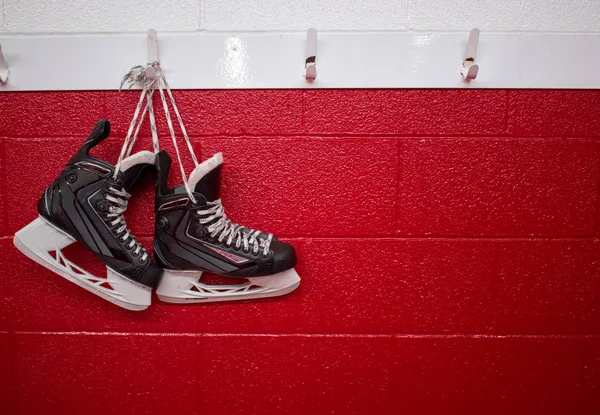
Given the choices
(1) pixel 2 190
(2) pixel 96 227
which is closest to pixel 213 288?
(2) pixel 96 227

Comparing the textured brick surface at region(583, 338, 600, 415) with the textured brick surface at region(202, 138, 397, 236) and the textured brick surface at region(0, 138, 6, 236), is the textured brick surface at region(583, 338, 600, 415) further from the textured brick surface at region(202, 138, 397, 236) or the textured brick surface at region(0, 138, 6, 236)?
the textured brick surface at region(0, 138, 6, 236)

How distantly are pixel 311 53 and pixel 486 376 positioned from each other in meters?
1.20

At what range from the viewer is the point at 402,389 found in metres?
1.11

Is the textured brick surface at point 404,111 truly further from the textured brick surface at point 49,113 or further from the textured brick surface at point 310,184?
the textured brick surface at point 49,113

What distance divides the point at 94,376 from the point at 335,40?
53.2 inches

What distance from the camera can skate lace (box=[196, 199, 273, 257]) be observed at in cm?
97

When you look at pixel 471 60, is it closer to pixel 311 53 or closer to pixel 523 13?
pixel 523 13

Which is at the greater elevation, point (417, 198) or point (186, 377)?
point (417, 198)

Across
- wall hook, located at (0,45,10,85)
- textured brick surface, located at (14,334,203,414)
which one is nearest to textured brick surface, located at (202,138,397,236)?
textured brick surface, located at (14,334,203,414)

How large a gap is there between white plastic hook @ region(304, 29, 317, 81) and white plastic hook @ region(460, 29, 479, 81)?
45 centimetres

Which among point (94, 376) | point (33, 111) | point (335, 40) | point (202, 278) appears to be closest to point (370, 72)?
point (335, 40)

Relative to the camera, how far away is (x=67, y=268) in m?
0.98

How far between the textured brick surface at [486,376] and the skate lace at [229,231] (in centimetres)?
57

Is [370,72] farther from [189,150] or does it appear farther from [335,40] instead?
[189,150]
